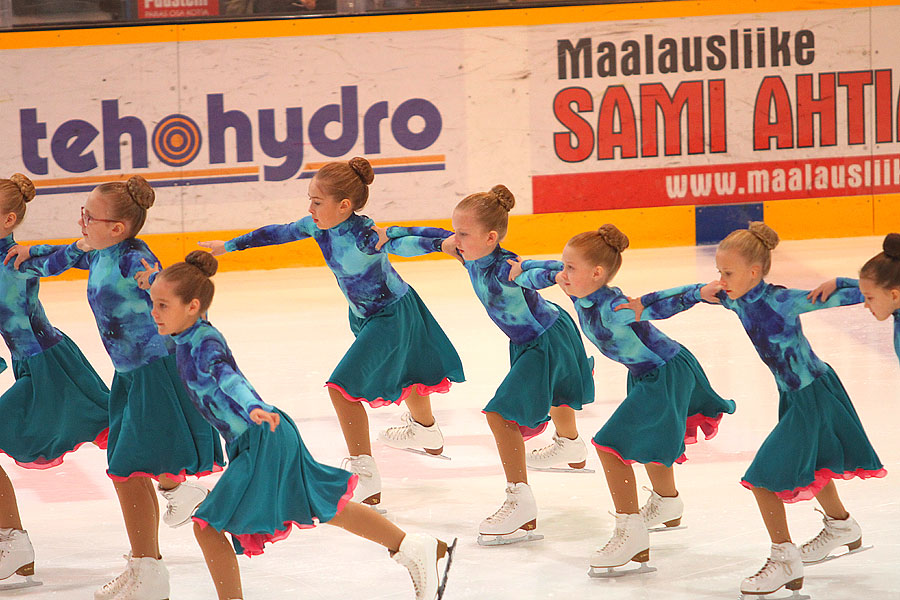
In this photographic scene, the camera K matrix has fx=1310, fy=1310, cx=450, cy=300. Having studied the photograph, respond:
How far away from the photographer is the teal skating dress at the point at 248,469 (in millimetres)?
3553

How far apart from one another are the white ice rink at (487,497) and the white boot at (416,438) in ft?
0.41

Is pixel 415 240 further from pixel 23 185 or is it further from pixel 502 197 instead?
pixel 23 185

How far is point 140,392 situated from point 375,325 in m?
1.11

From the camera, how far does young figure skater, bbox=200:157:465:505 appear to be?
484cm

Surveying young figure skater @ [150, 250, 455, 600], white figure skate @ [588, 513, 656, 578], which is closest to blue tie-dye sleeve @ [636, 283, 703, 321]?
white figure skate @ [588, 513, 656, 578]

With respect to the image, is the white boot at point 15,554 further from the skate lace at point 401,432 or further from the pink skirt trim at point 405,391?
the skate lace at point 401,432

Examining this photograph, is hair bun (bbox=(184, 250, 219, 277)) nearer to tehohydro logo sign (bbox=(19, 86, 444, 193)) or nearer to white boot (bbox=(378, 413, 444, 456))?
white boot (bbox=(378, 413, 444, 456))

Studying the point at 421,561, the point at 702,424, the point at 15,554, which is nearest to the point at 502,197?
the point at 702,424

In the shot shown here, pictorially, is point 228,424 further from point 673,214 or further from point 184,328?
point 673,214

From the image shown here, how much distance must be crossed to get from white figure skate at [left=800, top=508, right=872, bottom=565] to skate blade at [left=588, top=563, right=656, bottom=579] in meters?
0.48

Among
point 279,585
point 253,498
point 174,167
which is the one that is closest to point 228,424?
point 253,498

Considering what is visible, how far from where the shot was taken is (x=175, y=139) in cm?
936

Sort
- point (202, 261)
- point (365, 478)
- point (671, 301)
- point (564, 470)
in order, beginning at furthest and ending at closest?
point (564, 470), point (365, 478), point (671, 301), point (202, 261)

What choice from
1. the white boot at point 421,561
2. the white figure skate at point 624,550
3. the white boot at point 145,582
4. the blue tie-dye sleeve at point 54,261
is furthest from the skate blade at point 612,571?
the blue tie-dye sleeve at point 54,261
